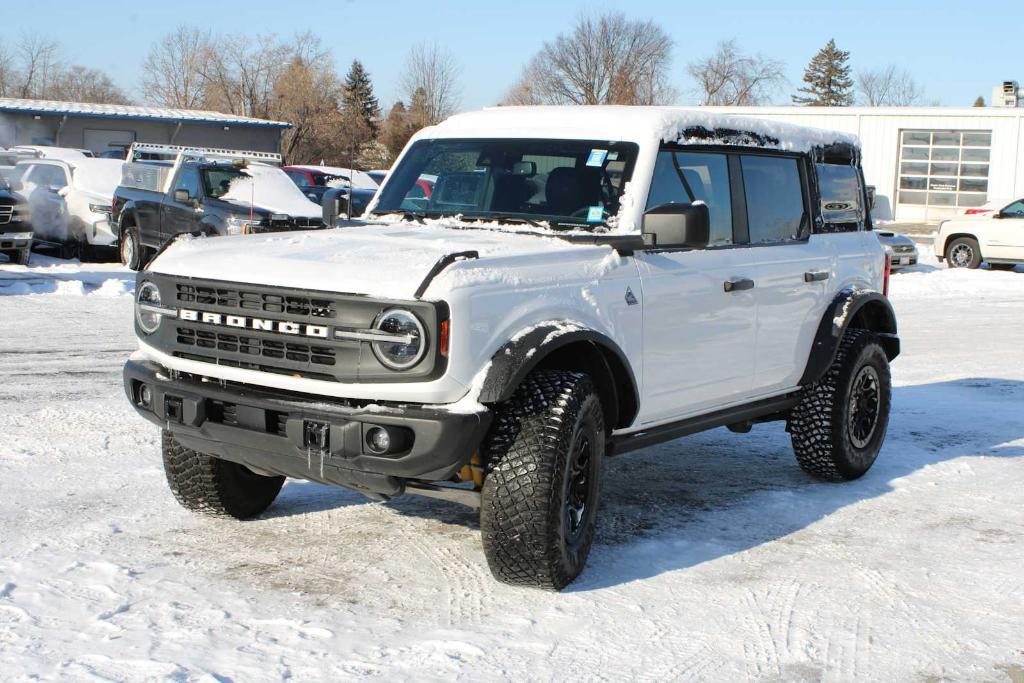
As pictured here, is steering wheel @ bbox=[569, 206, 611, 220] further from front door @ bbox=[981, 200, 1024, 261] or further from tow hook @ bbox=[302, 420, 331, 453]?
front door @ bbox=[981, 200, 1024, 261]

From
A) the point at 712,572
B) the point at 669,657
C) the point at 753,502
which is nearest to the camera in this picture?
the point at 669,657

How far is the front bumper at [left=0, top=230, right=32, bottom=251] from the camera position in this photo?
17.1 m

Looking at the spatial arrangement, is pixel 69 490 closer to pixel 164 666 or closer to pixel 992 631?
pixel 164 666

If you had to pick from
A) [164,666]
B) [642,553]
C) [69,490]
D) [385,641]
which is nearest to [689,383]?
[642,553]

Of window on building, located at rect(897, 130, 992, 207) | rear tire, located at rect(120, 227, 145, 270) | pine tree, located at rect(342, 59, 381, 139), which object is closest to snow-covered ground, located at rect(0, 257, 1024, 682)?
rear tire, located at rect(120, 227, 145, 270)

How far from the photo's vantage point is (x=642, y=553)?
538 centimetres

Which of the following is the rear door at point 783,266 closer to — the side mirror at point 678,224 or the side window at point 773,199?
the side window at point 773,199

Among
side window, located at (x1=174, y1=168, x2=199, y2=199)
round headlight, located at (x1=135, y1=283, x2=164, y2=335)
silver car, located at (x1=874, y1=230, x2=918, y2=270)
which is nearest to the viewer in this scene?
round headlight, located at (x1=135, y1=283, x2=164, y2=335)

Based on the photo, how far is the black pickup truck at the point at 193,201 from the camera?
16.3m

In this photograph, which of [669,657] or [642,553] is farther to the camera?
[642,553]

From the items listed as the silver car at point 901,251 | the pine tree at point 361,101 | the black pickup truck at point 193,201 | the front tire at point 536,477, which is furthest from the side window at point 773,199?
the pine tree at point 361,101

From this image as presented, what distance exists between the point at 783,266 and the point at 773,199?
405 mm

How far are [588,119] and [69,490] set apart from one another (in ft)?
10.7

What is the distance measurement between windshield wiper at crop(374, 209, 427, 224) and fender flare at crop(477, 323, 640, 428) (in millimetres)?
1351
